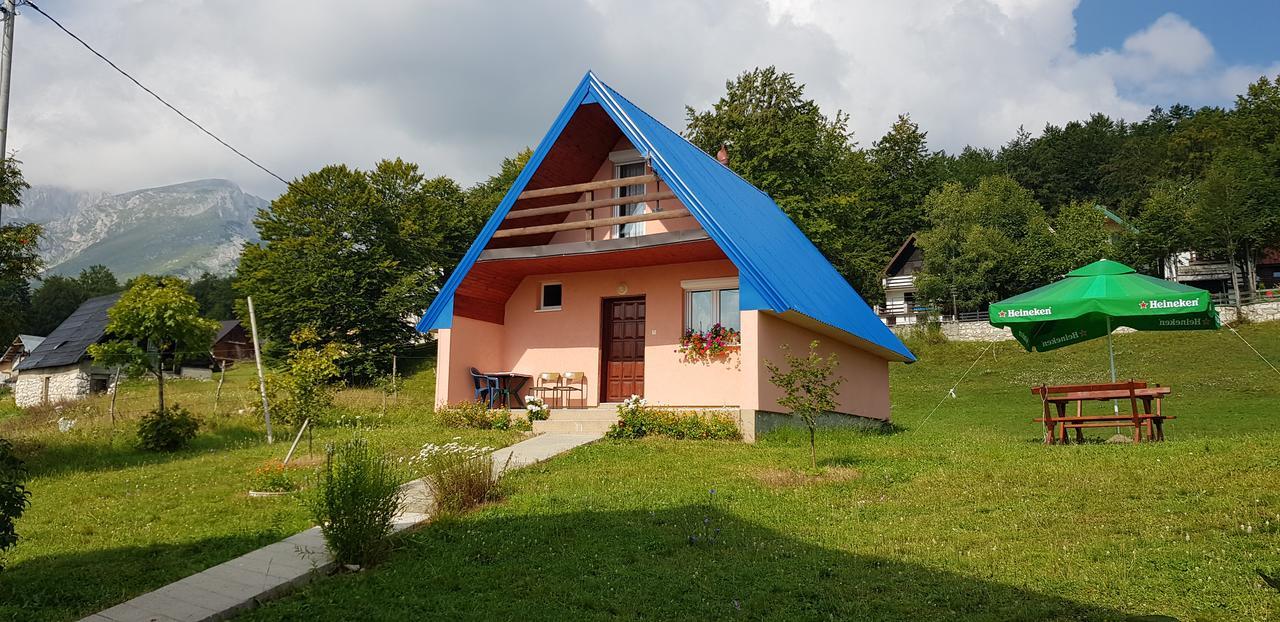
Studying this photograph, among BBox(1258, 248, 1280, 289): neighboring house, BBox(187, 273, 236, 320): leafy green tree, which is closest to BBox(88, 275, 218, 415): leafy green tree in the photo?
BBox(1258, 248, 1280, 289): neighboring house

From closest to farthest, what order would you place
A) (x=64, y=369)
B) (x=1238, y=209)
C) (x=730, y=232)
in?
1. (x=730, y=232)
2. (x=64, y=369)
3. (x=1238, y=209)

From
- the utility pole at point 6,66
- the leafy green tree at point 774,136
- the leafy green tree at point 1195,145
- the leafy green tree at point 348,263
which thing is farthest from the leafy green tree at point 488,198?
the leafy green tree at point 1195,145

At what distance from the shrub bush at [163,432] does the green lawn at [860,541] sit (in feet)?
24.6

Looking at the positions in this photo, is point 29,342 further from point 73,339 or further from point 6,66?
point 6,66

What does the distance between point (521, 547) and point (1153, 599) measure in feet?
15.5

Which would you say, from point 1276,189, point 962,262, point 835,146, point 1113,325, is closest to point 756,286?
point 1113,325

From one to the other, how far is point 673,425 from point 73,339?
3958cm

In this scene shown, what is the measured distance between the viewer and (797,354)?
17.1m

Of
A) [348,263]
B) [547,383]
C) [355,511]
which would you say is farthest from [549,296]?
[348,263]

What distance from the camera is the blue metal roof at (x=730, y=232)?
14.9m

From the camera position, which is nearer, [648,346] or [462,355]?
[648,346]

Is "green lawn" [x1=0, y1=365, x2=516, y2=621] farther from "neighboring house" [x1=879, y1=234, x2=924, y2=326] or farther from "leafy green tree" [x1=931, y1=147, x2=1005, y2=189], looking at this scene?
"leafy green tree" [x1=931, y1=147, x2=1005, y2=189]

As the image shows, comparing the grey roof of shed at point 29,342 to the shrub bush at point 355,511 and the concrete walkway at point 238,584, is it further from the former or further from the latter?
the shrub bush at point 355,511

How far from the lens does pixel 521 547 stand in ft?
24.0
